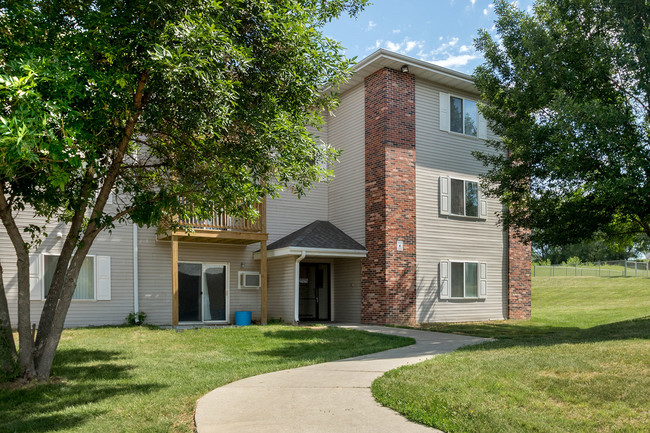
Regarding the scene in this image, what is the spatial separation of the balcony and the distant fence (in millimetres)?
30526

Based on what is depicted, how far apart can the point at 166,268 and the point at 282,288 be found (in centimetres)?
356

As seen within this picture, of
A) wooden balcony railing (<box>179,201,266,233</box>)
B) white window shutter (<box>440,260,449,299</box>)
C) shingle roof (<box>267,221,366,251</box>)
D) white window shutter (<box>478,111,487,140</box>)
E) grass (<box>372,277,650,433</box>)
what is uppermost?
white window shutter (<box>478,111,487,140</box>)

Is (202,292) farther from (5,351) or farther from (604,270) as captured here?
(604,270)

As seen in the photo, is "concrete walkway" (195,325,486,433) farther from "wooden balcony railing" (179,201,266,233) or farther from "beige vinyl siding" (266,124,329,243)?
"beige vinyl siding" (266,124,329,243)

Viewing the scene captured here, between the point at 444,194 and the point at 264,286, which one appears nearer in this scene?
the point at 264,286

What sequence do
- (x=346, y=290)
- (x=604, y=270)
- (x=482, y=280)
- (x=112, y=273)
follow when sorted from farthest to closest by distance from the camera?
1. (x=604, y=270)
2. (x=482, y=280)
3. (x=346, y=290)
4. (x=112, y=273)

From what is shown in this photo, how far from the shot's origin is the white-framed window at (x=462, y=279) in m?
17.3

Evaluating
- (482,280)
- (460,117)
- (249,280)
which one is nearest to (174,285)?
(249,280)

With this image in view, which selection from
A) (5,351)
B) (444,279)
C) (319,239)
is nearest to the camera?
(5,351)

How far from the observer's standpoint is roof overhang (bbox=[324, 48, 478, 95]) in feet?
52.4

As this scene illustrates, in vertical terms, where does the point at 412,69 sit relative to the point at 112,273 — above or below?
above

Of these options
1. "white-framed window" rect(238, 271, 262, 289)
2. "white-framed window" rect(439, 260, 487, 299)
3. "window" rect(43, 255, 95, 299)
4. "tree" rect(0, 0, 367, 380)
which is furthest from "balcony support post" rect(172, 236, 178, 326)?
"white-framed window" rect(439, 260, 487, 299)

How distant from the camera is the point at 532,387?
632 centimetres

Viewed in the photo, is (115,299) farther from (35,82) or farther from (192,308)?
(35,82)
